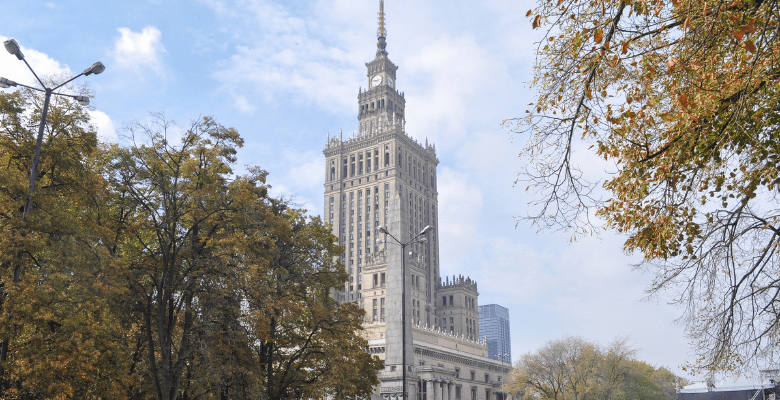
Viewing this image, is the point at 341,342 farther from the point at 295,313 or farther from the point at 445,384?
the point at 445,384

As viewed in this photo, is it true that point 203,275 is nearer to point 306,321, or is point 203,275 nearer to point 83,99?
point 83,99

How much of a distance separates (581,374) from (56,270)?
60534mm

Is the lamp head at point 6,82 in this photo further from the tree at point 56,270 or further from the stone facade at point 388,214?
the stone facade at point 388,214

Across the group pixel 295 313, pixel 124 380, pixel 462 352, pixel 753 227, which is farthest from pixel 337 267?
pixel 462 352

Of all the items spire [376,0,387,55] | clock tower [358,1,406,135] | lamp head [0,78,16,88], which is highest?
spire [376,0,387,55]

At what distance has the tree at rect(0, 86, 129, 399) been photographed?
59.0ft

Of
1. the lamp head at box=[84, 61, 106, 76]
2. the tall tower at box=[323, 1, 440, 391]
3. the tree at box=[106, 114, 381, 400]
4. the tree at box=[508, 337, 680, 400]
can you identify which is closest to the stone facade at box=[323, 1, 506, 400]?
the tall tower at box=[323, 1, 440, 391]

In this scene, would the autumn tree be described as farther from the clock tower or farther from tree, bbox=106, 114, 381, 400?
the clock tower

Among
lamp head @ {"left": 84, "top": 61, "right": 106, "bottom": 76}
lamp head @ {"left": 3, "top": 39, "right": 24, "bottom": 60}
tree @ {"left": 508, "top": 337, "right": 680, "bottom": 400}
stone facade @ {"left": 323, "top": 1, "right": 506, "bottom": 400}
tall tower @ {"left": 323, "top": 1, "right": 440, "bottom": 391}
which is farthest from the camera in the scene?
tall tower @ {"left": 323, "top": 1, "right": 440, "bottom": 391}

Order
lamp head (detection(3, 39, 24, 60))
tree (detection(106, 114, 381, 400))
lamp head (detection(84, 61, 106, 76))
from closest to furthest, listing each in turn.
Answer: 1. lamp head (detection(3, 39, 24, 60))
2. lamp head (detection(84, 61, 106, 76))
3. tree (detection(106, 114, 381, 400))

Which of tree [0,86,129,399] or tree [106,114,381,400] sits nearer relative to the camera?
tree [0,86,129,399]

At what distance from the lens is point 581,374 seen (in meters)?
67.2

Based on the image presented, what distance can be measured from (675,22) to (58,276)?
18.7m

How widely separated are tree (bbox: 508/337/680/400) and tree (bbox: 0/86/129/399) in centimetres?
5648
